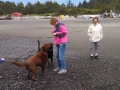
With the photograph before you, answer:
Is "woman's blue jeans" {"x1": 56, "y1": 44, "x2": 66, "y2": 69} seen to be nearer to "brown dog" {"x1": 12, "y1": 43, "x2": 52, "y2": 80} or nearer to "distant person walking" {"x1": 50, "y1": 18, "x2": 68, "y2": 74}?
"distant person walking" {"x1": 50, "y1": 18, "x2": 68, "y2": 74}

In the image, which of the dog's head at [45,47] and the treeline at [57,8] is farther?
the treeline at [57,8]

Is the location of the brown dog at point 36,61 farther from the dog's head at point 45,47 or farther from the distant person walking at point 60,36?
the distant person walking at point 60,36

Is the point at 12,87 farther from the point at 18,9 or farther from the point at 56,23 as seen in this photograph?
the point at 18,9

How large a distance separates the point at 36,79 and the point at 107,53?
5472mm

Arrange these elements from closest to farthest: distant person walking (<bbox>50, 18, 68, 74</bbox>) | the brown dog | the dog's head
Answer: the brown dog
the dog's head
distant person walking (<bbox>50, 18, 68, 74</bbox>)

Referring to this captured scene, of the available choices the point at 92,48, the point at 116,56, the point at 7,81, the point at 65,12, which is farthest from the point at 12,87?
the point at 65,12

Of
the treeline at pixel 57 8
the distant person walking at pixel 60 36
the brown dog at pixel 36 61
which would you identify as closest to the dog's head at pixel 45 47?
the brown dog at pixel 36 61

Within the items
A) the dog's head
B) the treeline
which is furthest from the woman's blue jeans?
the treeline

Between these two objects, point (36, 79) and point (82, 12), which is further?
point (82, 12)

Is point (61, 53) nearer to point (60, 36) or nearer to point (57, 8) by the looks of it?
point (60, 36)

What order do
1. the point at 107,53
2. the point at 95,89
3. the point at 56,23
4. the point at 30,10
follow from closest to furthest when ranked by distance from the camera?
the point at 95,89
the point at 56,23
the point at 107,53
the point at 30,10

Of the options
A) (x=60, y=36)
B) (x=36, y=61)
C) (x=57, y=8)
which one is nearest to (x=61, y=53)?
(x=60, y=36)

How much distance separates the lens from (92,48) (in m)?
11.3

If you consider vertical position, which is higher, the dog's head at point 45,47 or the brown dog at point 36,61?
the dog's head at point 45,47
